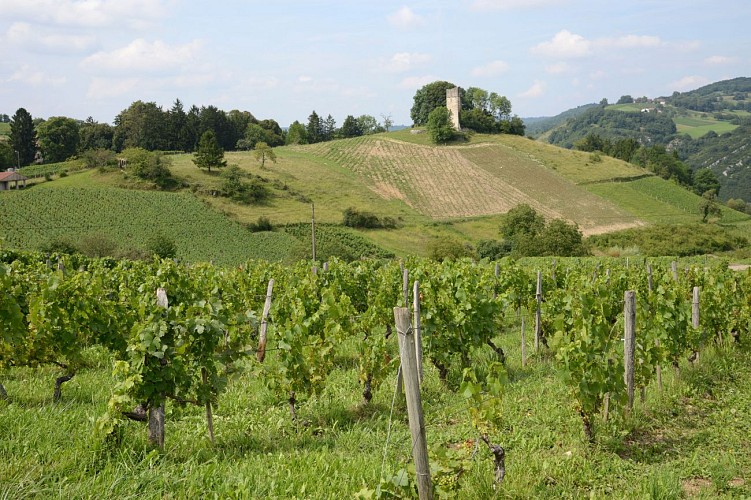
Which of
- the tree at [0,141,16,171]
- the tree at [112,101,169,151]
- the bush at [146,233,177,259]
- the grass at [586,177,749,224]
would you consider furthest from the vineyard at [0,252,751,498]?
the tree at [112,101,169,151]

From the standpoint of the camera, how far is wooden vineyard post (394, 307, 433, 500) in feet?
13.5

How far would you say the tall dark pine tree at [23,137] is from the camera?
72.8 metres

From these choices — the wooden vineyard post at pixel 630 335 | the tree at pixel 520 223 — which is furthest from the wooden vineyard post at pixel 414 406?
the tree at pixel 520 223

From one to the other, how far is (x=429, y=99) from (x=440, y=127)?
24654 millimetres

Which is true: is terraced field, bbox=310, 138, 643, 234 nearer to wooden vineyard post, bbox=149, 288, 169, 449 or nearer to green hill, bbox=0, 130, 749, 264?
green hill, bbox=0, 130, 749, 264

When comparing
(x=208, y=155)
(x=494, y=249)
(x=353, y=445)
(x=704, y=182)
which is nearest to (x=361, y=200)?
(x=208, y=155)

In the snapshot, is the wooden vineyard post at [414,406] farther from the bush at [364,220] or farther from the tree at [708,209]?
the tree at [708,209]

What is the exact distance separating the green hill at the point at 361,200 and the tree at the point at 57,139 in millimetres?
16303

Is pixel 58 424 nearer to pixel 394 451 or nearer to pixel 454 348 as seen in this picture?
pixel 394 451

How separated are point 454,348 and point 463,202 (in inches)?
2176

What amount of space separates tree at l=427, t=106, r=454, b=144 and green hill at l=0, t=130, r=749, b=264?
3.09m

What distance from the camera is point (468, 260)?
510 inches

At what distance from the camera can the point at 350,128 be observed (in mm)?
110875

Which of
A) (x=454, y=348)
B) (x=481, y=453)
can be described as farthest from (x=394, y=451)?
(x=454, y=348)
